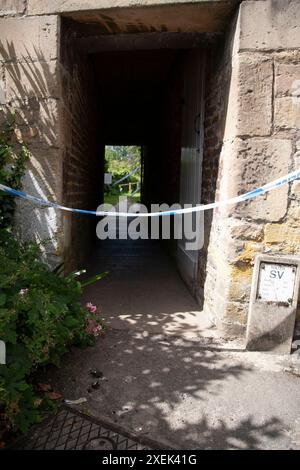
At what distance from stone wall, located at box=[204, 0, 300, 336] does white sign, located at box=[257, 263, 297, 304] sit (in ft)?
0.58

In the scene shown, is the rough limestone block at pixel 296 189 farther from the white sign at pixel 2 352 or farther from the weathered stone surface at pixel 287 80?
the white sign at pixel 2 352

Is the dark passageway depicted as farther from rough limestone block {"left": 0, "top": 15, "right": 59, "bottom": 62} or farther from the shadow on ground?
rough limestone block {"left": 0, "top": 15, "right": 59, "bottom": 62}

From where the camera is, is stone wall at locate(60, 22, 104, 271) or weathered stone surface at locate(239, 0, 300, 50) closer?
weathered stone surface at locate(239, 0, 300, 50)

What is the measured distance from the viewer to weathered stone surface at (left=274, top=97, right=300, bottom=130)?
2.98 m

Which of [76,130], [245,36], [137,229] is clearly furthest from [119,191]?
[245,36]

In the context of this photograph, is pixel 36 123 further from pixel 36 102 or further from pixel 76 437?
pixel 76 437

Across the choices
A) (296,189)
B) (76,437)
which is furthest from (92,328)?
(296,189)

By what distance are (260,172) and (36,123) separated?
2.17 meters

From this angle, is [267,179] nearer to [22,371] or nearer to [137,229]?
[22,371]

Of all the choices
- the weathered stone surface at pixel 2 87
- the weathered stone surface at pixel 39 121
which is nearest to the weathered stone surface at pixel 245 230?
the weathered stone surface at pixel 39 121

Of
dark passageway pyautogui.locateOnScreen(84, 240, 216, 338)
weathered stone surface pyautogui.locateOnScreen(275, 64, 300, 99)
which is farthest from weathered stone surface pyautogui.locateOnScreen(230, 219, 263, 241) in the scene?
weathered stone surface pyautogui.locateOnScreen(275, 64, 300, 99)

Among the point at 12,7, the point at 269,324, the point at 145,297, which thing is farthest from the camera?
the point at 145,297

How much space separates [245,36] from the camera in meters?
2.95

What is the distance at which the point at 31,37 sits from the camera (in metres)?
3.27
